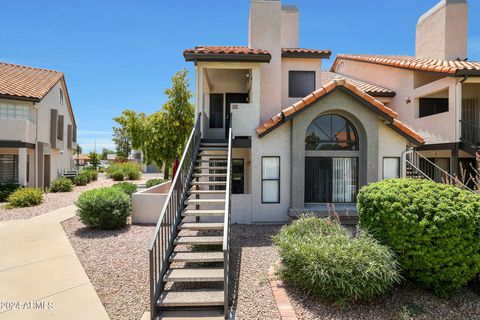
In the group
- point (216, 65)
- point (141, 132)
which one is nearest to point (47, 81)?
point (141, 132)

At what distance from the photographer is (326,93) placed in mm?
9727

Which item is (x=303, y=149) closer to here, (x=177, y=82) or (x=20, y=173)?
(x=177, y=82)

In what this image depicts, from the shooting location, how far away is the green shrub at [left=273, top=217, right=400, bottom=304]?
454 cm

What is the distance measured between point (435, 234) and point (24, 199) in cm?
1743

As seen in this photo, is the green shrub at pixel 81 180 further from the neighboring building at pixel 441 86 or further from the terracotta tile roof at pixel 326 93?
the neighboring building at pixel 441 86

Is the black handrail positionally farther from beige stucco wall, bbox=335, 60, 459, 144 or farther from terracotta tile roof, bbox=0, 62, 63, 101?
terracotta tile roof, bbox=0, 62, 63, 101

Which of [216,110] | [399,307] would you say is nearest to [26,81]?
[216,110]

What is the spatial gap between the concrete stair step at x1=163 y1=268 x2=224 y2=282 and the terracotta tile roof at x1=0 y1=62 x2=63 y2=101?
18.0 m

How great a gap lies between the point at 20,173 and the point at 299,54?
1846cm

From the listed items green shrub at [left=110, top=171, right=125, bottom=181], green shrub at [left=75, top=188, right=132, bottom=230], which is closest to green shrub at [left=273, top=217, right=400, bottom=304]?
green shrub at [left=75, top=188, right=132, bottom=230]

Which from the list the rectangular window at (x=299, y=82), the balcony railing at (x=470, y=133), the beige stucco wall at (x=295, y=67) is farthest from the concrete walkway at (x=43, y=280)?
the balcony railing at (x=470, y=133)

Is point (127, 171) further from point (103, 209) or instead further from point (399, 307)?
point (399, 307)

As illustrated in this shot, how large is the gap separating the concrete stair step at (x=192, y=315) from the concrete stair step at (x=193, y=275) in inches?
22.0

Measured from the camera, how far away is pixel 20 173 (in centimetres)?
1611
